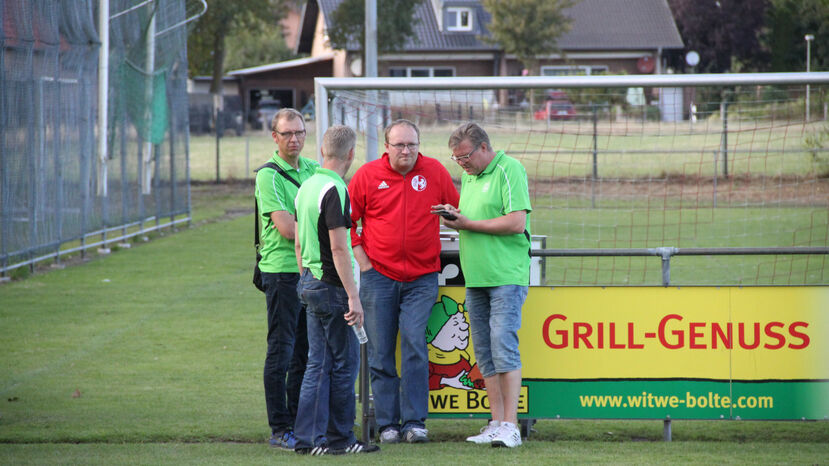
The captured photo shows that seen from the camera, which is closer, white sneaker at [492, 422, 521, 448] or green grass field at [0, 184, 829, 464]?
green grass field at [0, 184, 829, 464]

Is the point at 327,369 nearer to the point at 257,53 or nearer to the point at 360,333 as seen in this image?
the point at 360,333

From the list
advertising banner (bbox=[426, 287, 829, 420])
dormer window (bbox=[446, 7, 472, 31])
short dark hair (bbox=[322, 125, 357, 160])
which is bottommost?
advertising banner (bbox=[426, 287, 829, 420])

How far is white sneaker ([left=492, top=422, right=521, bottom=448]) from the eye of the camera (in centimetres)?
597

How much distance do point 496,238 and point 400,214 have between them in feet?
1.97

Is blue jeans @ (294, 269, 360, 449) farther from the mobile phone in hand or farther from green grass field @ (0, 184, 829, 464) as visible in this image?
the mobile phone in hand

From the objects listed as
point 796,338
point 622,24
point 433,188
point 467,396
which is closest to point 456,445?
point 467,396

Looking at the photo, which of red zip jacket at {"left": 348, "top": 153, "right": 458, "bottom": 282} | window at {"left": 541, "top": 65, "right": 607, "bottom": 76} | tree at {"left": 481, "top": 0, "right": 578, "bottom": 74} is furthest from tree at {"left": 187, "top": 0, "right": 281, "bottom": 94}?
red zip jacket at {"left": 348, "top": 153, "right": 458, "bottom": 282}

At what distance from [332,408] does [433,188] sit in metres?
1.46

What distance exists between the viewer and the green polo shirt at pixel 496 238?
5.89 m

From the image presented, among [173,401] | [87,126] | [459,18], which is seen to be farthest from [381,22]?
[173,401]

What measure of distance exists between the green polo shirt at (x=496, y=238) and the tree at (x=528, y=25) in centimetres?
4235

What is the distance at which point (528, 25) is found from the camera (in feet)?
156

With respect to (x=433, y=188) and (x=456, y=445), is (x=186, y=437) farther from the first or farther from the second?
(x=433, y=188)

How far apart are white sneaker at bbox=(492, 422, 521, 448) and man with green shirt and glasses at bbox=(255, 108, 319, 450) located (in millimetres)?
1249
